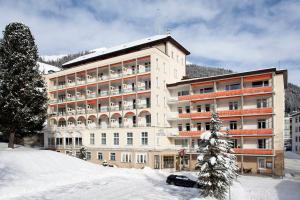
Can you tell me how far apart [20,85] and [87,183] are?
20.2m

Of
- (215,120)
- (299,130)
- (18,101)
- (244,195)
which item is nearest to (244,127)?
(244,195)

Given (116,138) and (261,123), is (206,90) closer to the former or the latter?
(261,123)

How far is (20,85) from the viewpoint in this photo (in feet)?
146

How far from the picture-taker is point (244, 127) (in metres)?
47.1

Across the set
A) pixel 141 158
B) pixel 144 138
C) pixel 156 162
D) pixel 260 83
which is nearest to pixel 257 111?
pixel 260 83

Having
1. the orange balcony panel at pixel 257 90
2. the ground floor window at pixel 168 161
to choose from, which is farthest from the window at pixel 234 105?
the ground floor window at pixel 168 161

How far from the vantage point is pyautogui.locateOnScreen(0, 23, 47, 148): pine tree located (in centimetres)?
4344

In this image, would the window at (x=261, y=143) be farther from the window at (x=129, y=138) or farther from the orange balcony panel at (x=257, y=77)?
the window at (x=129, y=138)

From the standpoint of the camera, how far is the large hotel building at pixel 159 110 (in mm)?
45375

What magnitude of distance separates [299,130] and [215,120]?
8085cm

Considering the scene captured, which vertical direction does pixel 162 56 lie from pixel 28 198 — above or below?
above

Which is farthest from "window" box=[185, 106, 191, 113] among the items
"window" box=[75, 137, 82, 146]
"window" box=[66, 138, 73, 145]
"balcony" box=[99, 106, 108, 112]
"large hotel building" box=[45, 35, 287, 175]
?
"window" box=[66, 138, 73, 145]

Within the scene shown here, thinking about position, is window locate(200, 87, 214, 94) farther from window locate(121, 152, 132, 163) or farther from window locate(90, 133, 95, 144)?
window locate(90, 133, 95, 144)

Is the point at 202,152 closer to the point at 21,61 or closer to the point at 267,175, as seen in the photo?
the point at 267,175
